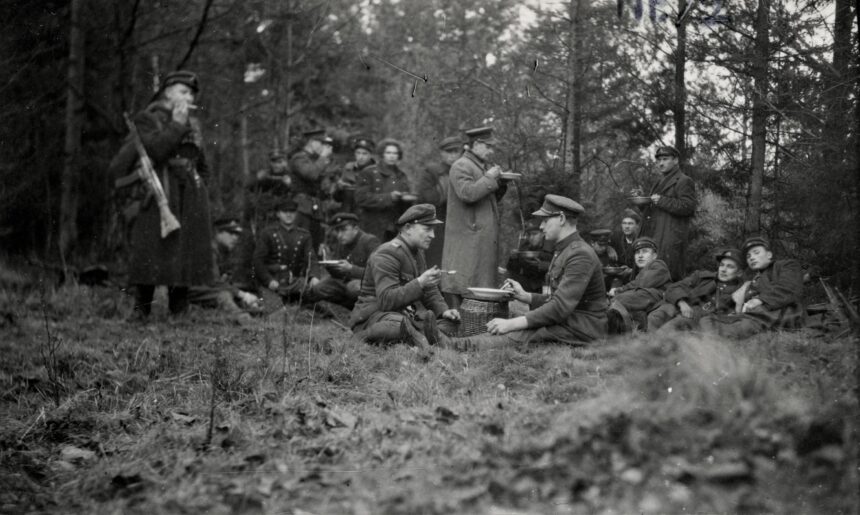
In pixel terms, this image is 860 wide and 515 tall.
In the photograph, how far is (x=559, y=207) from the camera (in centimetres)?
712

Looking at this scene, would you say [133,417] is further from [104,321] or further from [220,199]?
[220,199]

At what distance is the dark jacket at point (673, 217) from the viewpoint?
8.88 meters

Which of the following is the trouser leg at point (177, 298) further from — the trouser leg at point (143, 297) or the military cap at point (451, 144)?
the military cap at point (451, 144)

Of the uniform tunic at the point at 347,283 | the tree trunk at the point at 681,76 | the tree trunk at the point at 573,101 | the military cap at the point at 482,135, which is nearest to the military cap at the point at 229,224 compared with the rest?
the uniform tunic at the point at 347,283

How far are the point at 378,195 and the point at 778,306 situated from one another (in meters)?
5.46

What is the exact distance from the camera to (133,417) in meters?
5.36

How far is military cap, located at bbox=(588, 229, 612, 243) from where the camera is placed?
9.40m

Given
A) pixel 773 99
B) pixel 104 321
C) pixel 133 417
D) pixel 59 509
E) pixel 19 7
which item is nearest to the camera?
pixel 59 509

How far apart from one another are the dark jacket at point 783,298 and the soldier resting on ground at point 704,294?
57cm

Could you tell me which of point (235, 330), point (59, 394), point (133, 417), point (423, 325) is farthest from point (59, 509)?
point (235, 330)

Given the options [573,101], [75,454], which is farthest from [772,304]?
[75,454]

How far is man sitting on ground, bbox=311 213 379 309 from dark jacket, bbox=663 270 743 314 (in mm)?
3730

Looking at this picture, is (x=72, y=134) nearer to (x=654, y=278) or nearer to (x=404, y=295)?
(x=404, y=295)

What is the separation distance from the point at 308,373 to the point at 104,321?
395 centimetres
